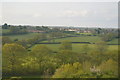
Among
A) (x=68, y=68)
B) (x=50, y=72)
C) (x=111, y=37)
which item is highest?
(x=111, y=37)

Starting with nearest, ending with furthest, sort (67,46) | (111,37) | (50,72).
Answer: (50,72) → (67,46) → (111,37)

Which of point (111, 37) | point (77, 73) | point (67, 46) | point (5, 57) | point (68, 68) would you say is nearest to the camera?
point (77, 73)

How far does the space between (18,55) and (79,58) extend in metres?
5.37

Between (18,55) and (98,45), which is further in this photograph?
(98,45)

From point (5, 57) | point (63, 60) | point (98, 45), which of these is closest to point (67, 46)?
point (98, 45)

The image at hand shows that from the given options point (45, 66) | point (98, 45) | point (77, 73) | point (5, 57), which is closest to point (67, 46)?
point (98, 45)

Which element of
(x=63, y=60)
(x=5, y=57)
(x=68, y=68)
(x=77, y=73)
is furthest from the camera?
(x=63, y=60)

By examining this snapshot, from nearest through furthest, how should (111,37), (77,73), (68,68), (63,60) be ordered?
(77,73)
(68,68)
(63,60)
(111,37)

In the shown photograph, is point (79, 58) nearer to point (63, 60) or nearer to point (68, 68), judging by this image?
point (63, 60)

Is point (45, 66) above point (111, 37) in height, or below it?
below

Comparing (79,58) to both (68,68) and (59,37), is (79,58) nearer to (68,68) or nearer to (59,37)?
(68,68)

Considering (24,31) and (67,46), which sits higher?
(24,31)

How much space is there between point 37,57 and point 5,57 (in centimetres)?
270

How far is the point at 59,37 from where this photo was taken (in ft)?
87.3
